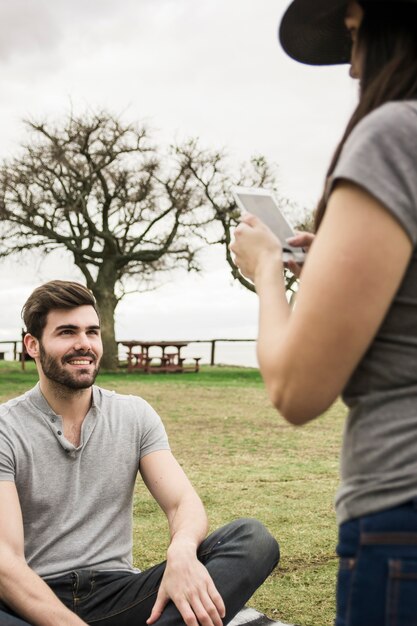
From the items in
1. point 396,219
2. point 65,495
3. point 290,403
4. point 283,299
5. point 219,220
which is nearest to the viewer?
point 396,219

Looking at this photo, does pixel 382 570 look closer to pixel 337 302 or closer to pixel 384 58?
pixel 337 302

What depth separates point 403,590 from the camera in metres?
Result: 1.18

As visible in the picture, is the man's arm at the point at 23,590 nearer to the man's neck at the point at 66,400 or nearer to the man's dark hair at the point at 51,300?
the man's neck at the point at 66,400

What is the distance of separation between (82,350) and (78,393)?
0.18 meters

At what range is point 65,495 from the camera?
2994 mm

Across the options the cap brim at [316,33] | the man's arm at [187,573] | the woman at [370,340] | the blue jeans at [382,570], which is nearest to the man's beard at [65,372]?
the man's arm at [187,573]

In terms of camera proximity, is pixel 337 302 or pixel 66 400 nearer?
pixel 337 302

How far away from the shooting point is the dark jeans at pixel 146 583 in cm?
289

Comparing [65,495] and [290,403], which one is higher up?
[290,403]

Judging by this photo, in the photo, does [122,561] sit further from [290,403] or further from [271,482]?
[271,482]

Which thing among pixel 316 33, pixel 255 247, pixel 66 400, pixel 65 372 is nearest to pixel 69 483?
pixel 66 400

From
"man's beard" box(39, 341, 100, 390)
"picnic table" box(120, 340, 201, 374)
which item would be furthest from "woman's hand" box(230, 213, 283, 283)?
"picnic table" box(120, 340, 201, 374)

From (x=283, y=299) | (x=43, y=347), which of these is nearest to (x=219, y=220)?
(x=43, y=347)

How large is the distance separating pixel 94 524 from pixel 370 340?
203 centimetres
